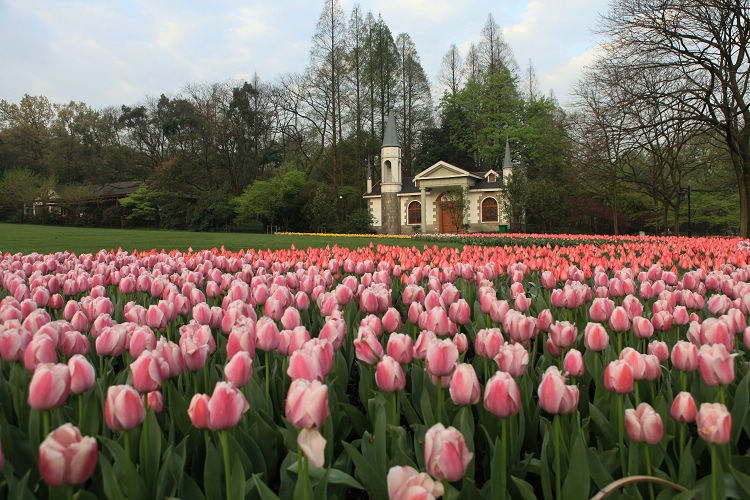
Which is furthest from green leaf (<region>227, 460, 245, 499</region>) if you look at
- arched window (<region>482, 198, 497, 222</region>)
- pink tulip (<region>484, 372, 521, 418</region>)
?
arched window (<region>482, 198, 497, 222</region>)

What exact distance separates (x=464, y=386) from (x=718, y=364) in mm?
714

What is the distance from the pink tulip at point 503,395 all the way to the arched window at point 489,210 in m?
35.9

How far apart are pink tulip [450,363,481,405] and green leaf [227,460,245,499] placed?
54cm

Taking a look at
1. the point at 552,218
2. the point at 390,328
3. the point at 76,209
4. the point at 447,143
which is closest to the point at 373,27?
the point at 447,143

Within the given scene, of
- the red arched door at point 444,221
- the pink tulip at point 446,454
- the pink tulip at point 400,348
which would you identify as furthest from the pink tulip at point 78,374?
the red arched door at point 444,221

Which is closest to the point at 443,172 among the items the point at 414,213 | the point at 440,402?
the point at 414,213

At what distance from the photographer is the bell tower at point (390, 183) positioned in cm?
3688

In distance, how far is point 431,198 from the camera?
37656mm

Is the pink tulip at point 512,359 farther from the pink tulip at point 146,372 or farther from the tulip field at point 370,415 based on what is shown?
the pink tulip at point 146,372

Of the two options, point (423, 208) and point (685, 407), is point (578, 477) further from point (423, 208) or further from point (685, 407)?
point (423, 208)

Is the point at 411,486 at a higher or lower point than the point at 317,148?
lower

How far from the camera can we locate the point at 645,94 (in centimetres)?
1641

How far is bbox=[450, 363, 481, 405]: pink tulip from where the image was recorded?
121 cm

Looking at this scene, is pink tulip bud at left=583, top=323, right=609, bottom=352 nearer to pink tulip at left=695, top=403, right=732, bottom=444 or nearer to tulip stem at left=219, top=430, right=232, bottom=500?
pink tulip at left=695, top=403, right=732, bottom=444
